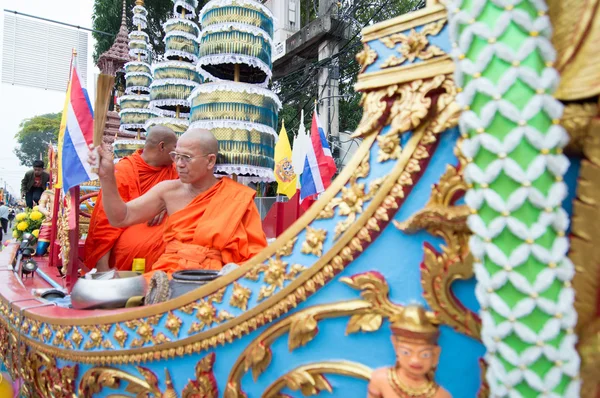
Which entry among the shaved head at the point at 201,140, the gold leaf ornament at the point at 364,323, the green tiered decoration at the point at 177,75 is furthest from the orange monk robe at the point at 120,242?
the green tiered decoration at the point at 177,75

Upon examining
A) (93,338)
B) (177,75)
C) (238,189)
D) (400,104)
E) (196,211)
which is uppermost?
(177,75)

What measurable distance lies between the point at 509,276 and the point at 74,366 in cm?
140

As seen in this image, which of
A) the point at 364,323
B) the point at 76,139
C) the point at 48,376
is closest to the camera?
the point at 364,323

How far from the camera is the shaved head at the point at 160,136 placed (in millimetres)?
2764

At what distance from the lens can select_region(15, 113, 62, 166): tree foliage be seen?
140 ft

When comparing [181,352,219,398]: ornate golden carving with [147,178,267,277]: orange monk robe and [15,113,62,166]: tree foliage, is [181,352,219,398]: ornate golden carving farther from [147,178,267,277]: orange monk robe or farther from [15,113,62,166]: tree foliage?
[15,113,62,166]: tree foliage

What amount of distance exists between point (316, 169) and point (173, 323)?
13.7ft

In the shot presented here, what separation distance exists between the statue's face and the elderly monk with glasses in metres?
1.30

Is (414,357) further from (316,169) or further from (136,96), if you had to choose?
(136,96)

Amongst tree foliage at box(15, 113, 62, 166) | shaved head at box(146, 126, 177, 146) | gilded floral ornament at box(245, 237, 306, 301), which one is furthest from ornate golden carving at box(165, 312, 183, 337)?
tree foliage at box(15, 113, 62, 166)

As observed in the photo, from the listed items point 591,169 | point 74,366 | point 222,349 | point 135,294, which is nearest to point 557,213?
point 591,169

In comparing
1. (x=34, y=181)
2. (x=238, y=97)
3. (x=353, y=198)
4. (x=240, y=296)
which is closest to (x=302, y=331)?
(x=240, y=296)

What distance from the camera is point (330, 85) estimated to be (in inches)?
354

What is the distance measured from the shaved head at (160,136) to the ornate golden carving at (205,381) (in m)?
1.93
